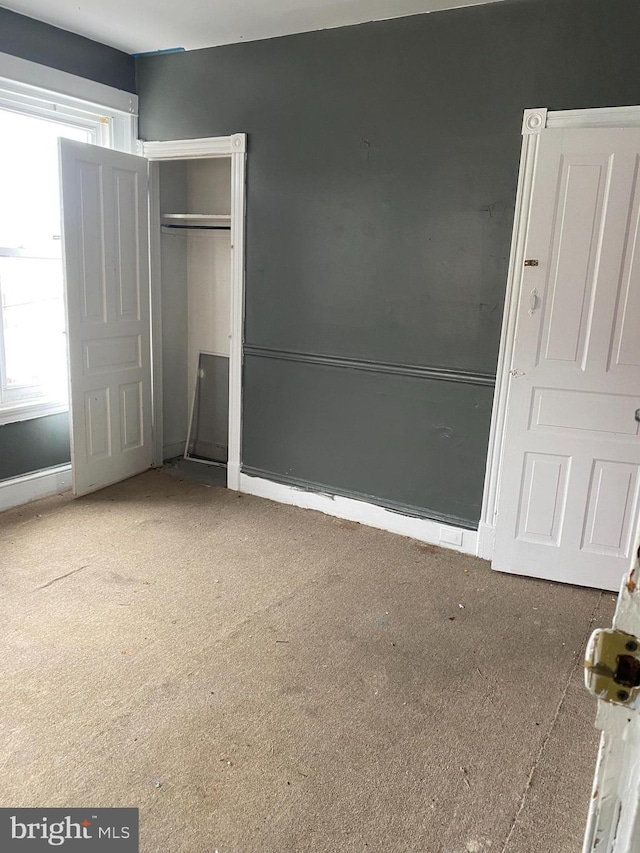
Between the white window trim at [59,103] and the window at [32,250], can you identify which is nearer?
the white window trim at [59,103]

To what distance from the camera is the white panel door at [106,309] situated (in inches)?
147

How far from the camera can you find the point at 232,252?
13.0 feet

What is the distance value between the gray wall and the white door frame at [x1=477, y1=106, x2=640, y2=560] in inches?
102

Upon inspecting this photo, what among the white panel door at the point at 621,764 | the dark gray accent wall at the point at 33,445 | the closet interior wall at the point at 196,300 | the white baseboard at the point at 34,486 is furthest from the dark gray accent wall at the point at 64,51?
the white panel door at the point at 621,764

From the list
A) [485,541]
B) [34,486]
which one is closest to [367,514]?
[485,541]

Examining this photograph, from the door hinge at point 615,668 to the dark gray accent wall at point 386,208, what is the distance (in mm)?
2781

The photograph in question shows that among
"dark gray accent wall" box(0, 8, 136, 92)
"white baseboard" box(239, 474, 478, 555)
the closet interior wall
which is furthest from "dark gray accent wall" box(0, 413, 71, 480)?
"dark gray accent wall" box(0, 8, 136, 92)

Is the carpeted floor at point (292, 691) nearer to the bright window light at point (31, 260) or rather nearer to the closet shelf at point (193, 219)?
the bright window light at point (31, 260)

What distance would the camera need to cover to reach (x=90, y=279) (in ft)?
12.7

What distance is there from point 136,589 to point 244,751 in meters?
1.15

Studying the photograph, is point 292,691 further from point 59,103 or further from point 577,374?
point 59,103

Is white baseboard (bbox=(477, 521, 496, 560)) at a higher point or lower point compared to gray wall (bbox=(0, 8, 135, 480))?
lower

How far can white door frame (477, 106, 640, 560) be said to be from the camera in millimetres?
2811

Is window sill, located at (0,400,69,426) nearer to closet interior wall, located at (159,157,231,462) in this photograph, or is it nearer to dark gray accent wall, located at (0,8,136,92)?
closet interior wall, located at (159,157,231,462)
